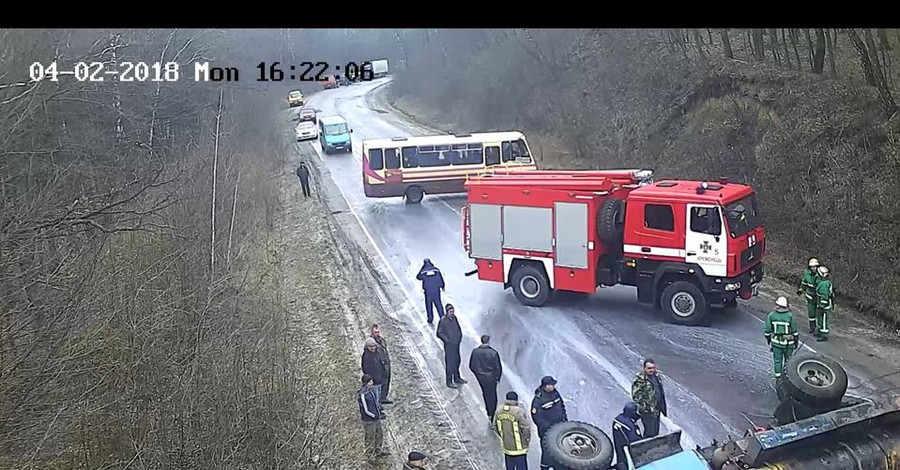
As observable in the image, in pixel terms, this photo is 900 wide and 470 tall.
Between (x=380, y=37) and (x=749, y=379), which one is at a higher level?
(x=380, y=37)

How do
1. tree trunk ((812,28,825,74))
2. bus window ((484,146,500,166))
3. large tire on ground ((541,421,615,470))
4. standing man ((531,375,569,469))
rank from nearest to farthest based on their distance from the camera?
1. large tire on ground ((541,421,615,470))
2. standing man ((531,375,569,469))
3. tree trunk ((812,28,825,74))
4. bus window ((484,146,500,166))

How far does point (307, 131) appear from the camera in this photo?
27391mm

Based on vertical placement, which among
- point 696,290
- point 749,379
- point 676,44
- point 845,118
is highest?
point 676,44

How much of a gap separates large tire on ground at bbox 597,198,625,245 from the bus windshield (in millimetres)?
18044

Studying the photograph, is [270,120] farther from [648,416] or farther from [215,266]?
[648,416]

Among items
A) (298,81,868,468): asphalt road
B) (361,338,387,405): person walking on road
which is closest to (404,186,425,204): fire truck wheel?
(298,81,868,468): asphalt road

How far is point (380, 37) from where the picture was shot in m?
3.69

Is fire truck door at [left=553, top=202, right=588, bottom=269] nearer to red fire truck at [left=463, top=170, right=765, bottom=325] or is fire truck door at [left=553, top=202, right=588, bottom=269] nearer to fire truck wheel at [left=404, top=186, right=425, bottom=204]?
red fire truck at [left=463, top=170, right=765, bottom=325]

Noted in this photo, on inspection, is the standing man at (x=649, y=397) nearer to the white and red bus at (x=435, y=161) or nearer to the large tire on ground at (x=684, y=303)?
the large tire on ground at (x=684, y=303)

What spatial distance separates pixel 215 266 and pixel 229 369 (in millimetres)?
4006

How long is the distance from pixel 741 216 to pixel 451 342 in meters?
4.58

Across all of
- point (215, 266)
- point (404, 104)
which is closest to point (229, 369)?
point (215, 266)

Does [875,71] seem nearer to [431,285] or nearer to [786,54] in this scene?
[786,54]

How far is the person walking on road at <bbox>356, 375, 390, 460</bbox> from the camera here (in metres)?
8.43
